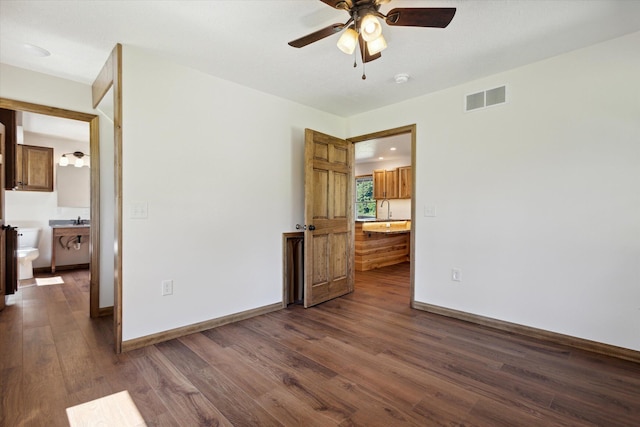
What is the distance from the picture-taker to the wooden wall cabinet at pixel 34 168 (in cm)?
517

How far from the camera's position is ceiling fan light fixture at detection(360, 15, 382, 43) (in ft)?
5.57

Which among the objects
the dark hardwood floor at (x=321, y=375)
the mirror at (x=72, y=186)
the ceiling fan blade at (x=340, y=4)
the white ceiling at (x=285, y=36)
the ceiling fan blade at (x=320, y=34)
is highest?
the white ceiling at (x=285, y=36)

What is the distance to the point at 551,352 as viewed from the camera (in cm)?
247

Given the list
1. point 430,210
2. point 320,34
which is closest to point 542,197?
point 430,210

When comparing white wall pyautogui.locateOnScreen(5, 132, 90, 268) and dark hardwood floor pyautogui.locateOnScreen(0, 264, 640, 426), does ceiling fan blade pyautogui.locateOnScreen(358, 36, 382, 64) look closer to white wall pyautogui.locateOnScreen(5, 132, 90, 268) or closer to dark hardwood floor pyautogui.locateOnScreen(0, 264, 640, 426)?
dark hardwood floor pyautogui.locateOnScreen(0, 264, 640, 426)

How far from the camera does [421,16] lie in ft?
5.58

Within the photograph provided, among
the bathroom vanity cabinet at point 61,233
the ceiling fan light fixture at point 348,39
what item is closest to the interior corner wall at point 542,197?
the ceiling fan light fixture at point 348,39

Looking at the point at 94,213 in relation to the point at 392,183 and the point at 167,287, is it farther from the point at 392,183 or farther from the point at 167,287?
the point at 392,183

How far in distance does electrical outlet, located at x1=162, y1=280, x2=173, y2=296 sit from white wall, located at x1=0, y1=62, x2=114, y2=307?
1.21m

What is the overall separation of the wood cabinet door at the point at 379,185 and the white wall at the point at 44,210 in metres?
6.38

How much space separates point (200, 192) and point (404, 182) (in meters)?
5.53

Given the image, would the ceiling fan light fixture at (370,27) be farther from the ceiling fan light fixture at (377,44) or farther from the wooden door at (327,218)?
the wooden door at (327,218)

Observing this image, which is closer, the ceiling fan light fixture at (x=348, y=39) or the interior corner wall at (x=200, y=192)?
the ceiling fan light fixture at (x=348, y=39)

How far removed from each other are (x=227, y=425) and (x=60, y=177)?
6195 mm
